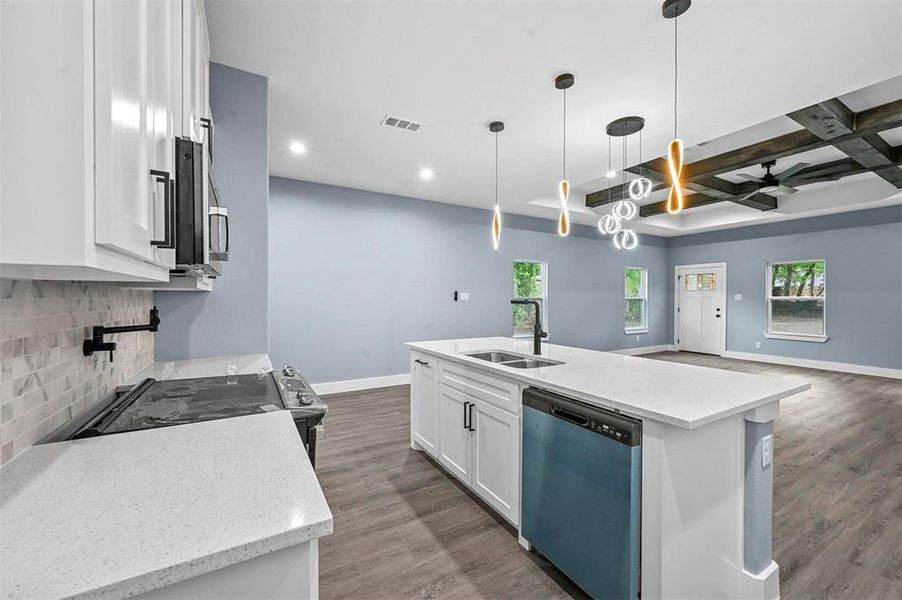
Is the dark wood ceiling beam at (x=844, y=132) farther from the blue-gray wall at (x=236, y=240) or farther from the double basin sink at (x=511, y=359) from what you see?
the blue-gray wall at (x=236, y=240)

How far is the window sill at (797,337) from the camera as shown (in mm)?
6688

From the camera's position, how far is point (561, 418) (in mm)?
1722

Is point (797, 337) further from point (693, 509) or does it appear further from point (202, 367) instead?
point (202, 367)

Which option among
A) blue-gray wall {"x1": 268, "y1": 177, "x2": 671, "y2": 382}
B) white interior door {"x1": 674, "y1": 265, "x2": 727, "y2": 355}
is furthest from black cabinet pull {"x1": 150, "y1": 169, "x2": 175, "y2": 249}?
white interior door {"x1": 674, "y1": 265, "x2": 727, "y2": 355}

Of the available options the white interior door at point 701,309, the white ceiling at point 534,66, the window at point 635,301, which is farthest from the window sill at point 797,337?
the white ceiling at point 534,66

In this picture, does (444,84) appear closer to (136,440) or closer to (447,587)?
(136,440)

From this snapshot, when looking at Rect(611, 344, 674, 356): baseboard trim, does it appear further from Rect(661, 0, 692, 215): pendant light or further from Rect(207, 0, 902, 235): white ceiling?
Rect(661, 0, 692, 215): pendant light

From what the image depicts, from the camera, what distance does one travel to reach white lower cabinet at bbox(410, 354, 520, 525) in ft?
6.81

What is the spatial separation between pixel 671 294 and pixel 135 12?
10203 millimetres

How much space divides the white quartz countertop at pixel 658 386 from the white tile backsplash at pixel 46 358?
167 cm

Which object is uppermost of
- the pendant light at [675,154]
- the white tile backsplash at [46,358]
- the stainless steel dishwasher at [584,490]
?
the pendant light at [675,154]

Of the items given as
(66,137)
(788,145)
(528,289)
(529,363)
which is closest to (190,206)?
(66,137)

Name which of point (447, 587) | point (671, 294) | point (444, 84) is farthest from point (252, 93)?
point (671, 294)

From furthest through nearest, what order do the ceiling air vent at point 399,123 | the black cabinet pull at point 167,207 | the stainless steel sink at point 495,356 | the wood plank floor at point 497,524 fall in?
the ceiling air vent at point 399,123
the stainless steel sink at point 495,356
the wood plank floor at point 497,524
the black cabinet pull at point 167,207
